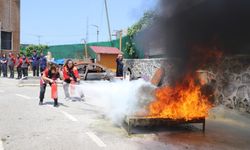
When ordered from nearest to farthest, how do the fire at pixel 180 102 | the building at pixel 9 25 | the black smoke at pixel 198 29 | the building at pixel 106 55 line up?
the black smoke at pixel 198 29 → the fire at pixel 180 102 → the building at pixel 106 55 → the building at pixel 9 25

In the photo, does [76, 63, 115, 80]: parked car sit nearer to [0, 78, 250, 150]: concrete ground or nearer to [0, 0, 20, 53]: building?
[0, 78, 250, 150]: concrete ground

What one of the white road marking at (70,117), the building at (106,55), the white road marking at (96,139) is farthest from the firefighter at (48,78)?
the building at (106,55)

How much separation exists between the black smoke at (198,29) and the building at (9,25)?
919 inches

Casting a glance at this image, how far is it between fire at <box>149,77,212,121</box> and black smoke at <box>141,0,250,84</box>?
0.29 metres

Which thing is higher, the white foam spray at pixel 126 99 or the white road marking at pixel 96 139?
the white foam spray at pixel 126 99

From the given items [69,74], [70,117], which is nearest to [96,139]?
[70,117]

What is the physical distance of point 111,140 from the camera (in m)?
7.03

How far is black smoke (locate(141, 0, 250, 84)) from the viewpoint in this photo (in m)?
6.36

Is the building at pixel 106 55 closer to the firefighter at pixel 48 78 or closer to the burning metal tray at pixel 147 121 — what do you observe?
the firefighter at pixel 48 78

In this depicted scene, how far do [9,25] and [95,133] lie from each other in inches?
961

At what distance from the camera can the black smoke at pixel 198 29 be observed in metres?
6.36

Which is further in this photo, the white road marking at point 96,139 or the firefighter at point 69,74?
the firefighter at point 69,74

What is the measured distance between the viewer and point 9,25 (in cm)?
2986

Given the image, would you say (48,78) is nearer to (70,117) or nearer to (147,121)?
(70,117)
